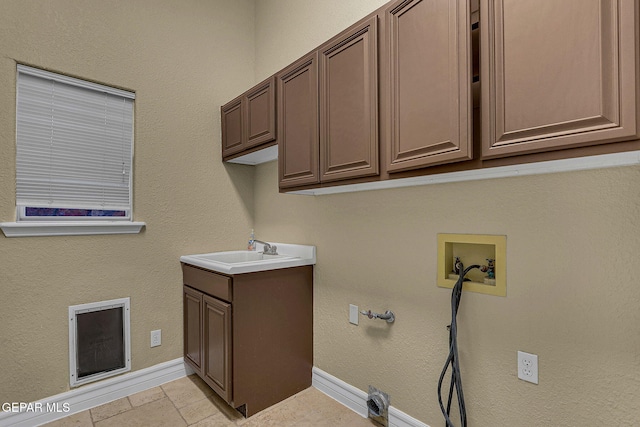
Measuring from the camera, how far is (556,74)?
977 millimetres

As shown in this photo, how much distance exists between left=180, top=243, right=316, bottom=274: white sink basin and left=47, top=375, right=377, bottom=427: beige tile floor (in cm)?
89

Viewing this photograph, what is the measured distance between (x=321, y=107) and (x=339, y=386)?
1769 mm

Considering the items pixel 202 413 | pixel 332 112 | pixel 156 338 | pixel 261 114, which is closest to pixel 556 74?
pixel 332 112

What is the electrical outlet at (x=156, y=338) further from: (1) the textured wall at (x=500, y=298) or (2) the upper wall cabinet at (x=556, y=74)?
(2) the upper wall cabinet at (x=556, y=74)

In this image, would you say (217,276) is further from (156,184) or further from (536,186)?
(536,186)

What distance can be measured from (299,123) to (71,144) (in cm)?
153

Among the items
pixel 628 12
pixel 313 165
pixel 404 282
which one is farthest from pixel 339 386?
pixel 628 12

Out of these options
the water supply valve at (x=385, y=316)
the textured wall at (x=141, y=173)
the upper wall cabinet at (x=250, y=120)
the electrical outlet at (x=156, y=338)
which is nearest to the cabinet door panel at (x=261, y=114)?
the upper wall cabinet at (x=250, y=120)

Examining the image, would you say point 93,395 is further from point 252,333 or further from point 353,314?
point 353,314

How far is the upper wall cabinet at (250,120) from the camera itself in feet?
7.12

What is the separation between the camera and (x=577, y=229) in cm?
121

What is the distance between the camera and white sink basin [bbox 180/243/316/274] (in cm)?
198

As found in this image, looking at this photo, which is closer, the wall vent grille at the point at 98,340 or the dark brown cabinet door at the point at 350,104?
the dark brown cabinet door at the point at 350,104

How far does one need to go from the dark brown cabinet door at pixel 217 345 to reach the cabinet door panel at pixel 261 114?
1.14 metres
